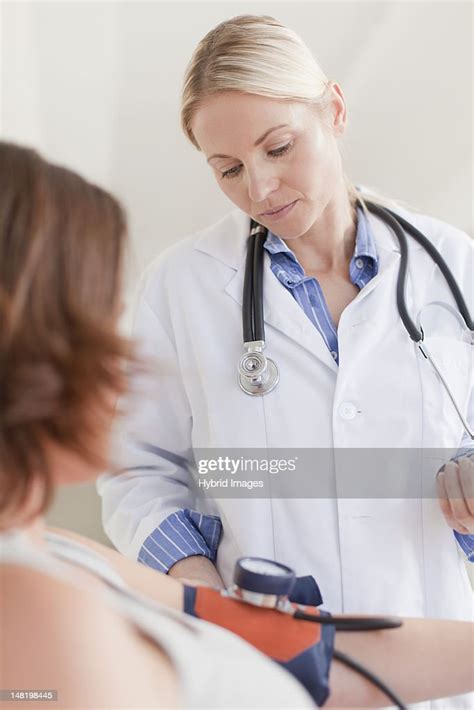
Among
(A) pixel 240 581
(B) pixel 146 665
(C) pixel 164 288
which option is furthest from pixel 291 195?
(B) pixel 146 665

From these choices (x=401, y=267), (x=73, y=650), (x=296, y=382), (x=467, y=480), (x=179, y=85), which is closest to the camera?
(x=73, y=650)

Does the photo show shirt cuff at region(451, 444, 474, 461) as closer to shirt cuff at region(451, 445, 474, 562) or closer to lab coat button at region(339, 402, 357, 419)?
shirt cuff at region(451, 445, 474, 562)

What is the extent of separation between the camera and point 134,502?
1.17 m

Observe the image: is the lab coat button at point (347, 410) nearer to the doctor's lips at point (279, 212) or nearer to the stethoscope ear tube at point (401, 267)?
the stethoscope ear tube at point (401, 267)

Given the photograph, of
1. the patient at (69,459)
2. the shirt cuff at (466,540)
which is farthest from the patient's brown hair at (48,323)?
the shirt cuff at (466,540)

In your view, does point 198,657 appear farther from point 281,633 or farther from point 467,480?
point 467,480

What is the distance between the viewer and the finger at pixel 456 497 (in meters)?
1.02

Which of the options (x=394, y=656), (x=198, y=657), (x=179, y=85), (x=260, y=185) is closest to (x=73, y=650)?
(x=198, y=657)

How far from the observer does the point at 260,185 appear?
112 cm

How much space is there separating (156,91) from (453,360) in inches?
56.5

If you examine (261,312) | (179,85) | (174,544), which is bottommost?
(174,544)

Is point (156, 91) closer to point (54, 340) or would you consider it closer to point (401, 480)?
point (401, 480)

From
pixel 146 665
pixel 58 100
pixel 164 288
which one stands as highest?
pixel 58 100

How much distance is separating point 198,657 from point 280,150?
81cm
